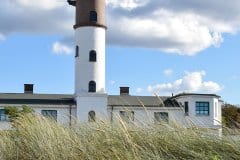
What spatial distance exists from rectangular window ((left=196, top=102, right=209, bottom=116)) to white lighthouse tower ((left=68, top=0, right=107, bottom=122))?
9.47 m

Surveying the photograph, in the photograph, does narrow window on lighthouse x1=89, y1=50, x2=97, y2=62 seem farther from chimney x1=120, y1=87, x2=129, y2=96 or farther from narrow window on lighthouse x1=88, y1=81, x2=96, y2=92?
chimney x1=120, y1=87, x2=129, y2=96

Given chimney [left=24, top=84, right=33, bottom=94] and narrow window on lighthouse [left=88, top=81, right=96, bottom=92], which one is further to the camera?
chimney [left=24, top=84, right=33, bottom=94]

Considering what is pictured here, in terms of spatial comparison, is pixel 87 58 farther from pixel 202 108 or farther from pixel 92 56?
pixel 202 108

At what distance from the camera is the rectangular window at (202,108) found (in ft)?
180

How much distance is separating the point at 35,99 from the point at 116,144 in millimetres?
47694

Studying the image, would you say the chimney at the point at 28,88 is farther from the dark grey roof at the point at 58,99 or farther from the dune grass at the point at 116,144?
the dune grass at the point at 116,144

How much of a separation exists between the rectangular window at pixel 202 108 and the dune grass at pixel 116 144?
157ft

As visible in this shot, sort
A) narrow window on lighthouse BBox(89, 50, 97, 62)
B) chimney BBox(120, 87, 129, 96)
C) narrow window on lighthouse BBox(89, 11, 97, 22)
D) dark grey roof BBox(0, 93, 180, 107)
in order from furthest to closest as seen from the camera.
A: 1. chimney BBox(120, 87, 129, 96)
2. narrow window on lighthouse BBox(89, 11, 97, 22)
3. narrow window on lighthouse BBox(89, 50, 97, 62)
4. dark grey roof BBox(0, 93, 180, 107)

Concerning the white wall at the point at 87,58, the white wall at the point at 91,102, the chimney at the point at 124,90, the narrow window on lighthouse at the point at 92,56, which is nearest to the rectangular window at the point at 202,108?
the chimney at the point at 124,90

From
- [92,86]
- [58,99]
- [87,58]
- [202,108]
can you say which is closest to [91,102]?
[92,86]

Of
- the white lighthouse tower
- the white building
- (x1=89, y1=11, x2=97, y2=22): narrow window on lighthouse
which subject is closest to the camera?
the white building

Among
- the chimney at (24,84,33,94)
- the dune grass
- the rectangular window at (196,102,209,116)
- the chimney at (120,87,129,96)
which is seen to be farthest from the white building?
the dune grass

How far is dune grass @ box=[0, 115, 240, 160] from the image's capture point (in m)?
5.06

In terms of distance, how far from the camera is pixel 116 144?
19.1 feet
